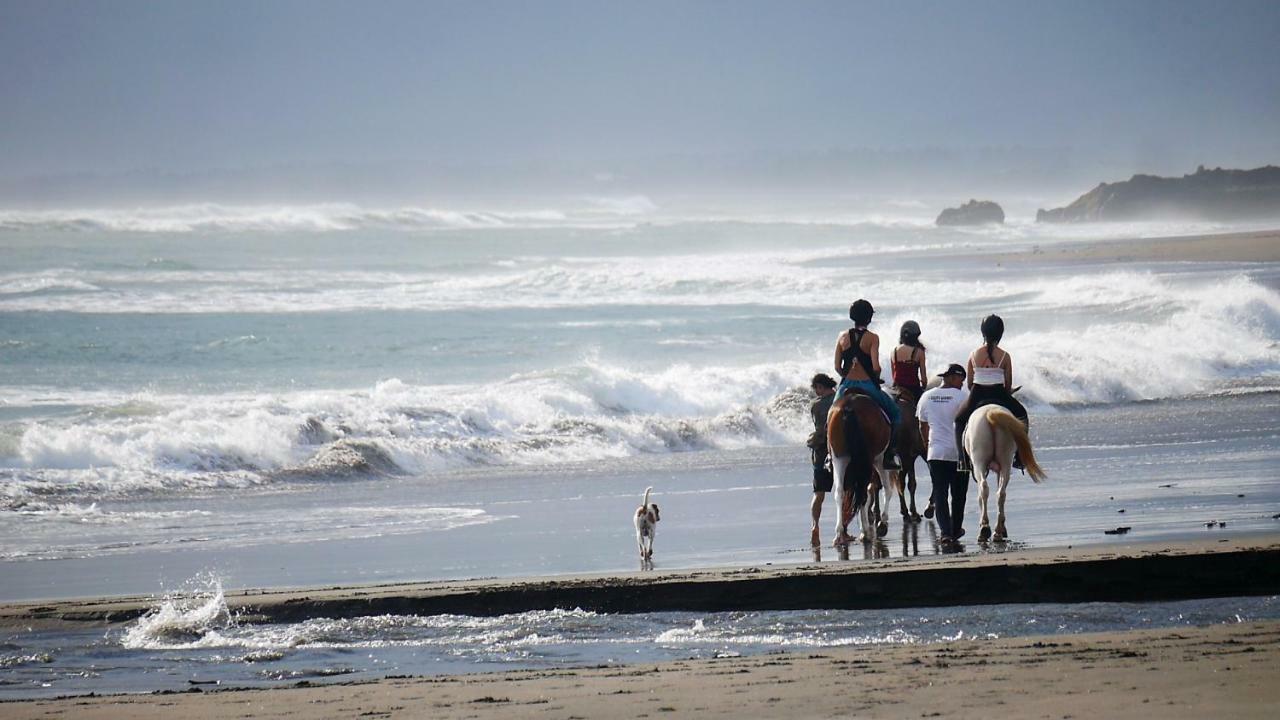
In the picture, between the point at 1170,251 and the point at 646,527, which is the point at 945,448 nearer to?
the point at 646,527

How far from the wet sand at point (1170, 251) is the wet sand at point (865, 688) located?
57.4 m

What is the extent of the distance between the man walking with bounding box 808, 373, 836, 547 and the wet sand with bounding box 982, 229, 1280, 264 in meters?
52.3

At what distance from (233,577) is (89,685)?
4169 millimetres

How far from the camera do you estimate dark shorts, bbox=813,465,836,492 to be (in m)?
13.6

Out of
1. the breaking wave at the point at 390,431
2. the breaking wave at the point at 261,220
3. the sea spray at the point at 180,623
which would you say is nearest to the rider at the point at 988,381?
the sea spray at the point at 180,623

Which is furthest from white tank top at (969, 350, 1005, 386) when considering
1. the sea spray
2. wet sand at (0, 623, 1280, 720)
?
the sea spray

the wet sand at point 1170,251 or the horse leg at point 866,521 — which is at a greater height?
the wet sand at point 1170,251

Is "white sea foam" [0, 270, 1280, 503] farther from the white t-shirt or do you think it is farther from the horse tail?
the horse tail

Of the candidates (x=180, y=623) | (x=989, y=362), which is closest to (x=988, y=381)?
(x=989, y=362)

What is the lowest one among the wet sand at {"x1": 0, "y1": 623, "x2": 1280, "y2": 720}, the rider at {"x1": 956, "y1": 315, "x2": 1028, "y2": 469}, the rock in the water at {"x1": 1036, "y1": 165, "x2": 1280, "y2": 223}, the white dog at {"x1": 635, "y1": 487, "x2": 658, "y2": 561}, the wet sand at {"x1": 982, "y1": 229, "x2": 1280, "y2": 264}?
the wet sand at {"x1": 0, "y1": 623, "x2": 1280, "y2": 720}

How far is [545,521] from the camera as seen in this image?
1659cm

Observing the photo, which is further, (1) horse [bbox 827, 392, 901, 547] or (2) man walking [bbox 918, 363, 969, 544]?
(2) man walking [bbox 918, 363, 969, 544]

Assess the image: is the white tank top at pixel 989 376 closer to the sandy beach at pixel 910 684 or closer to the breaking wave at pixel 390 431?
the sandy beach at pixel 910 684

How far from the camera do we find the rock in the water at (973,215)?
11738cm
